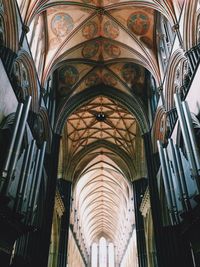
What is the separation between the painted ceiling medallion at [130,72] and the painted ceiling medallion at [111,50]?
112cm

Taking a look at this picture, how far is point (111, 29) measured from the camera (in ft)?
46.6

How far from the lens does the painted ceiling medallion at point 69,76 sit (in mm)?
16094

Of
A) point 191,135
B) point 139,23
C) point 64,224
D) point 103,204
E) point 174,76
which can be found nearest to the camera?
point 191,135

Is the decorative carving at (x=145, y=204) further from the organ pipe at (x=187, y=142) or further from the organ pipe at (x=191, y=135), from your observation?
the organ pipe at (x=191, y=135)

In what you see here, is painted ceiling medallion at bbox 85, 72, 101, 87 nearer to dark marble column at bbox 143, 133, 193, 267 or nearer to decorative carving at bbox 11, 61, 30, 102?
decorative carving at bbox 11, 61, 30, 102

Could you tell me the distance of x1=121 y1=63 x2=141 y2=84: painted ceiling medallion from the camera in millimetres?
16172

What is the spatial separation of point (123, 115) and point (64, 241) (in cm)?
1033

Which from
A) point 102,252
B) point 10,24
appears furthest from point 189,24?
point 102,252

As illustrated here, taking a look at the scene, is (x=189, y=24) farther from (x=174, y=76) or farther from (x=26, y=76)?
(x=26, y=76)

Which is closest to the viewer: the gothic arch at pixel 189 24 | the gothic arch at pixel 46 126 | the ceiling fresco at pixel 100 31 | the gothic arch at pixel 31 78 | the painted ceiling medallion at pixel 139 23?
the gothic arch at pixel 189 24

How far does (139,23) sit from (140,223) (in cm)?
1380

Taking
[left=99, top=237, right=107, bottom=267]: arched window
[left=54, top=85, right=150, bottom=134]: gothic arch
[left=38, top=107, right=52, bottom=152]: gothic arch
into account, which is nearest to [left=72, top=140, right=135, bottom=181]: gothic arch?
[left=54, top=85, right=150, bottom=134]: gothic arch

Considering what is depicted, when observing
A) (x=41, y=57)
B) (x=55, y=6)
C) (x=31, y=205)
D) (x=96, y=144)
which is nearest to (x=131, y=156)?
(x=96, y=144)

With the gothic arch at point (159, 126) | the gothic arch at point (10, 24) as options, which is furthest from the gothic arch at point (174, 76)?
the gothic arch at point (10, 24)
